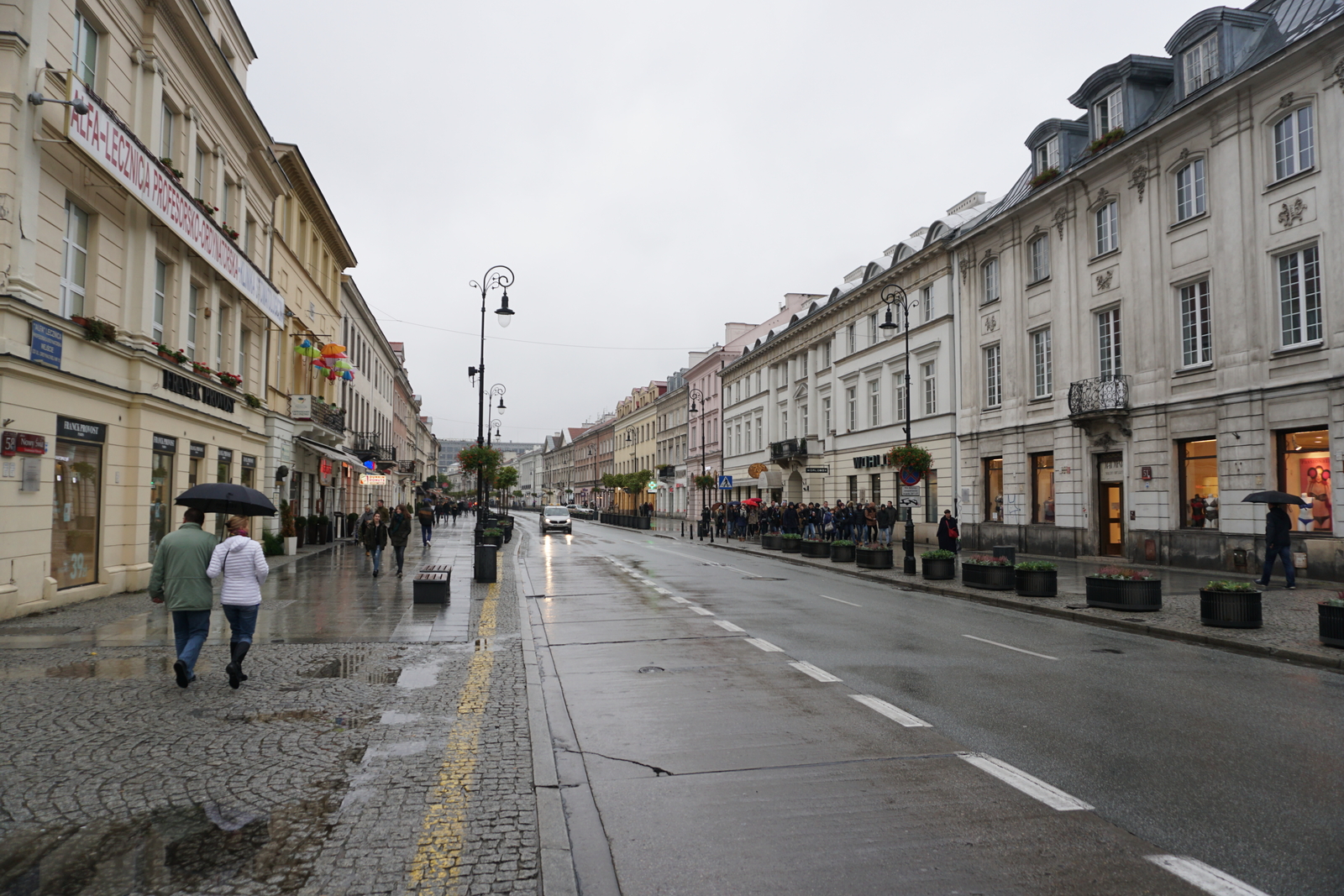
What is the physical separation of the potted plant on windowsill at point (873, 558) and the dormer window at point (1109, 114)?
13.7 meters

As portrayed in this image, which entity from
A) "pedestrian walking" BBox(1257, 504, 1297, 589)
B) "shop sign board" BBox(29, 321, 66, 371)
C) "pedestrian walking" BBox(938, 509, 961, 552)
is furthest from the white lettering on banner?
"pedestrian walking" BBox(1257, 504, 1297, 589)

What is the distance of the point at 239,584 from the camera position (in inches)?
318

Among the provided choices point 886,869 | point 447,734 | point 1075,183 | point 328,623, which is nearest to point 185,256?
point 328,623

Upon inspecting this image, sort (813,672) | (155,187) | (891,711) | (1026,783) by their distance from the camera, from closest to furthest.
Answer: (1026,783) < (891,711) < (813,672) < (155,187)

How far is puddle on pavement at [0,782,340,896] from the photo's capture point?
12.5 ft

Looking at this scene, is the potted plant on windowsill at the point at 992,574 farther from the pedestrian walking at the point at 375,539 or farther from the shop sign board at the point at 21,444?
the shop sign board at the point at 21,444

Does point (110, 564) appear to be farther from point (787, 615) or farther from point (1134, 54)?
point (1134, 54)

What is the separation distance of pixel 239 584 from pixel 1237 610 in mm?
12384

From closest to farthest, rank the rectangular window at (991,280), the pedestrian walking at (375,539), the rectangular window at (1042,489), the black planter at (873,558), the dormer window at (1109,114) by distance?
the pedestrian walking at (375,539) < the black planter at (873,558) < the dormer window at (1109,114) < the rectangular window at (1042,489) < the rectangular window at (991,280)

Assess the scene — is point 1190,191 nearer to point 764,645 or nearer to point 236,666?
point 764,645

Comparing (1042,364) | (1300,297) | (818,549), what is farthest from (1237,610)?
(1042,364)

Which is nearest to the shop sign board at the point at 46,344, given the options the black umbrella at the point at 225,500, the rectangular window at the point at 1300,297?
the black umbrella at the point at 225,500

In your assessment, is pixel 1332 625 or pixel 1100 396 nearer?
pixel 1332 625

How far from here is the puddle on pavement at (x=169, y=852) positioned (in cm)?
380
